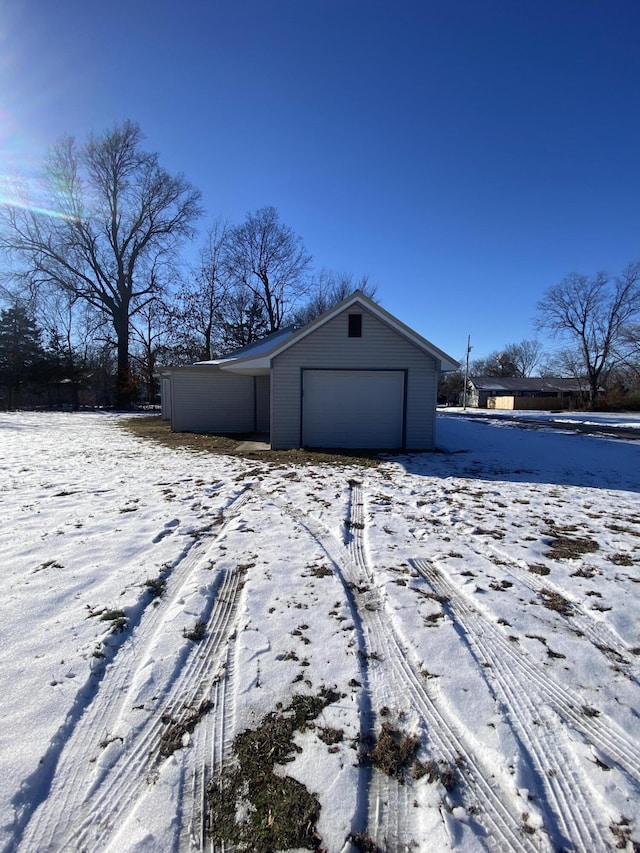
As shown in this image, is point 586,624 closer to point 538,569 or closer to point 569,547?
point 538,569

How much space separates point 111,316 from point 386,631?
34195 mm

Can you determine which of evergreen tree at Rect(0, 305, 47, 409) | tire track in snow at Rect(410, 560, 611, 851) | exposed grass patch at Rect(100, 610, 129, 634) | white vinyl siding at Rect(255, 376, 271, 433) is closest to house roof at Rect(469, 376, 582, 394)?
white vinyl siding at Rect(255, 376, 271, 433)

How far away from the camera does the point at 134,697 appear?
222cm

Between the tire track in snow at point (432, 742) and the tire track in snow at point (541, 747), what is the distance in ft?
0.49

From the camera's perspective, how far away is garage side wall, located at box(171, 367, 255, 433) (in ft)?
51.6

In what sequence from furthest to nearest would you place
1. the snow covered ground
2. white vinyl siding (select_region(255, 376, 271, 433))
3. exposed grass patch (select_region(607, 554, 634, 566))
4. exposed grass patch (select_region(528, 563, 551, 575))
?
1. white vinyl siding (select_region(255, 376, 271, 433))
2. exposed grass patch (select_region(607, 554, 634, 566))
3. exposed grass patch (select_region(528, 563, 551, 575))
4. the snow covered ground

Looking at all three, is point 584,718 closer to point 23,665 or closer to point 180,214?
point 23,665

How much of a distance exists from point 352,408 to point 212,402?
6.98 metres

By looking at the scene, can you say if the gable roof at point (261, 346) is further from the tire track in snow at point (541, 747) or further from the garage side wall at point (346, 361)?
the tire track in snow at point (541, 747)

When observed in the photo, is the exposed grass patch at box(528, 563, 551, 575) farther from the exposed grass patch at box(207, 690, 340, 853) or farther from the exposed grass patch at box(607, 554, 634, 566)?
the exposed grass patch at box(207, 690, 340, 853)

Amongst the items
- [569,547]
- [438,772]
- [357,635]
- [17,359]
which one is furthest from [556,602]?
[17,359]

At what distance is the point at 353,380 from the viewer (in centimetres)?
1108

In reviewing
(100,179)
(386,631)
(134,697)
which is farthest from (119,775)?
(100,179)

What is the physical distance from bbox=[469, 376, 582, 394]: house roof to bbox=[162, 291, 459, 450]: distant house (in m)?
48.3
